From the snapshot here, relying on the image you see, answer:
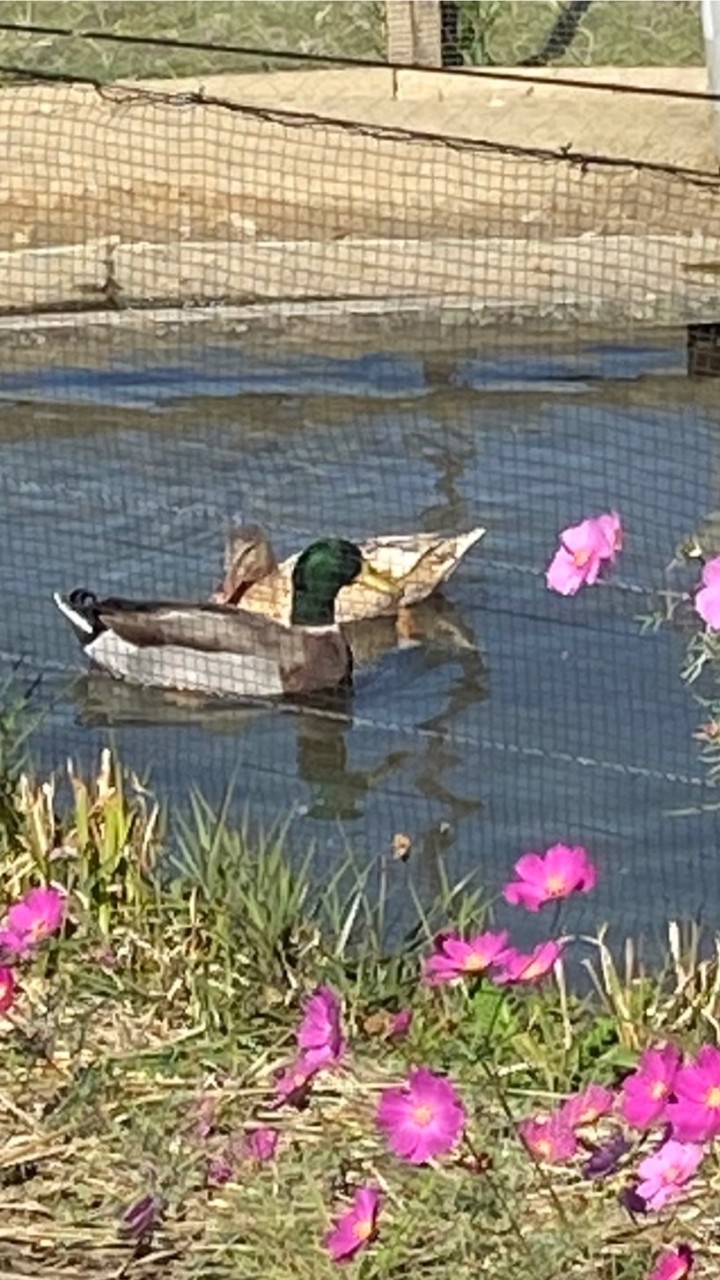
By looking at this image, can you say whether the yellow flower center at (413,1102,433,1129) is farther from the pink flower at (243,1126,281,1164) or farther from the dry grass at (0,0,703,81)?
the dry grass at (0,0,703,81)

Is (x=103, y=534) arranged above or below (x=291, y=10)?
below

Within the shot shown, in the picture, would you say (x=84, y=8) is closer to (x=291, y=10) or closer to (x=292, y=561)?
(x=291, y=10)

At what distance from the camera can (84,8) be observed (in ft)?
50.0

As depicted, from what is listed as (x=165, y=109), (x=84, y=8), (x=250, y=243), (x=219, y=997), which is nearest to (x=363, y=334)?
(x=250, y=243)

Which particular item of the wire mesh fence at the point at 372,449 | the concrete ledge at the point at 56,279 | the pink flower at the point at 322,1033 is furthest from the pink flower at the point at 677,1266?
the concrete ledge at the point at 56,279

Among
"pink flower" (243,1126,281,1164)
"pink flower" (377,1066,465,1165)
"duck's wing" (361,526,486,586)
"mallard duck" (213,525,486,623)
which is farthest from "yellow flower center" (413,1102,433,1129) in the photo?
"duck's wing" (361,526,486,586)

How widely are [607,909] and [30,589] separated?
10.1 ft

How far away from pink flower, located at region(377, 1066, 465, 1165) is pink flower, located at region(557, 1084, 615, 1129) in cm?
34

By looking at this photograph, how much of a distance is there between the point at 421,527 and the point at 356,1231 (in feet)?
20.6

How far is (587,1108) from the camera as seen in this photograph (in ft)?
11.8

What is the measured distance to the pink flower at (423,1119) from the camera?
10.6 ft

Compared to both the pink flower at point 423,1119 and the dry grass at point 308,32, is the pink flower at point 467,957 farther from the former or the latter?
the dry grass at point 308,32

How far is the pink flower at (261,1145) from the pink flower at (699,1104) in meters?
0.70

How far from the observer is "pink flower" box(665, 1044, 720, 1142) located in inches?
123
